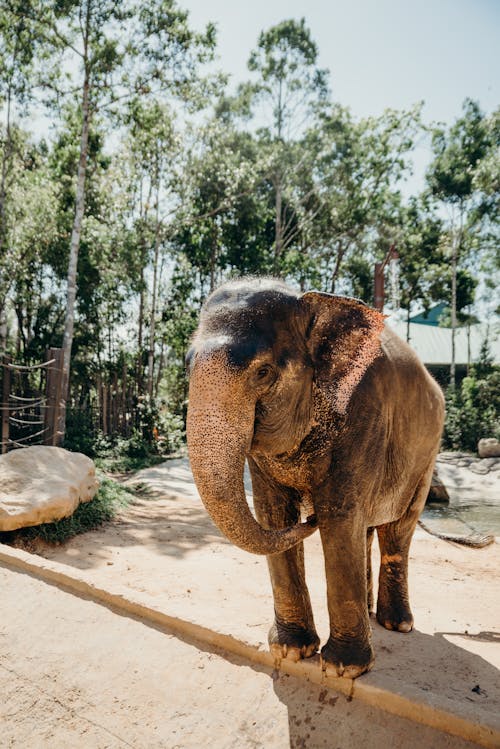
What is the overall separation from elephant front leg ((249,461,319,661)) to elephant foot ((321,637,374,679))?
0.66 feet

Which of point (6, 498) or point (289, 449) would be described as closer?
point (289, 449)

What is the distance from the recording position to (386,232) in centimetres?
2359

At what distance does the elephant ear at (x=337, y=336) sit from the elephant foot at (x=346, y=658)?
1.00 m

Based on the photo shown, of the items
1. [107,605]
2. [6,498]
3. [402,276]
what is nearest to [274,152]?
[402,276]

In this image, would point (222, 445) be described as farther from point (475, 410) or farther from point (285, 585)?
point (475, 410)

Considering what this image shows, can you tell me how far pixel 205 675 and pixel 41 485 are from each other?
3349 millimetres

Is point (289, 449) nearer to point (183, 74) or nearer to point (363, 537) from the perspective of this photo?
point (363, 537)

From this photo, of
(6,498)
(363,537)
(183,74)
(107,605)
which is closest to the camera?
(363,537)

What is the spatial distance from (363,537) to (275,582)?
1.75ft

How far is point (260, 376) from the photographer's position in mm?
1900

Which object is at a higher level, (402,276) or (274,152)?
(274,152)

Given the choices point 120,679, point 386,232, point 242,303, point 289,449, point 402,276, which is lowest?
point 120,679

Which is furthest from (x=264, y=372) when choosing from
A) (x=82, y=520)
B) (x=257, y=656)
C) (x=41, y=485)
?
(x=82, y=520)

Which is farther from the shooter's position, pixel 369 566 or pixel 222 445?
pixel 369 566
